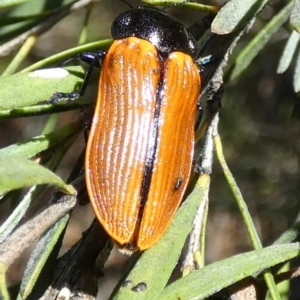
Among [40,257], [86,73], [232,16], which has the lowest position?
[40,257]

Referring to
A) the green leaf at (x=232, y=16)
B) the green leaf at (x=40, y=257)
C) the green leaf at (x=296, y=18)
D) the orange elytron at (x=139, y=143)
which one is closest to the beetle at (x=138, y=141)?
the orange elytron at (x=139, y=143)

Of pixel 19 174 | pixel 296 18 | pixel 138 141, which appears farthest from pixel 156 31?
pixel 19 174

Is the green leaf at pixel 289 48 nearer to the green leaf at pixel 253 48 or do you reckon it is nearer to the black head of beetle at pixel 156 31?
the green leaf at pixel 253 48

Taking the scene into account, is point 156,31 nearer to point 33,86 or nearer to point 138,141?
point 138,141

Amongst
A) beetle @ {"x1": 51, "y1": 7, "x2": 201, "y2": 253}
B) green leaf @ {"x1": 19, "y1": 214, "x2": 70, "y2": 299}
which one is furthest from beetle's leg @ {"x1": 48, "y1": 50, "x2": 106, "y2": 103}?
green leaf @ {"x1": 19, "y1": 214, "x2": 70, "y2": 299}

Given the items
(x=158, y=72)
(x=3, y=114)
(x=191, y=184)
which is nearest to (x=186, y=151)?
(x=191, y=184)

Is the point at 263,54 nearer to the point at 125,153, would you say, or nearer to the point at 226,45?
the point at 226,45
